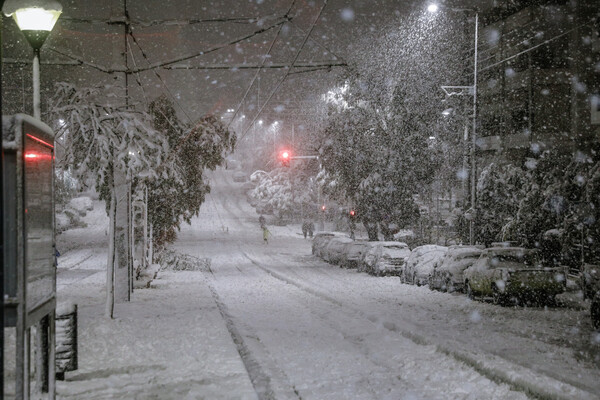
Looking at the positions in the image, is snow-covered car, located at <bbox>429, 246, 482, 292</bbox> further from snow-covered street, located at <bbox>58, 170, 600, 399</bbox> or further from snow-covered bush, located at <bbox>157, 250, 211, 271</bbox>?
snow-covered bush, located at <bbox>157, 250, 211, 271</bbox>

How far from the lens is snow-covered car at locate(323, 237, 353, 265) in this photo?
3273cm

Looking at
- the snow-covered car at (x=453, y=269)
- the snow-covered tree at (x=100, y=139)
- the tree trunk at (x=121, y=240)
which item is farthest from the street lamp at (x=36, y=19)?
the snow-covered car at (x=453, y=269)

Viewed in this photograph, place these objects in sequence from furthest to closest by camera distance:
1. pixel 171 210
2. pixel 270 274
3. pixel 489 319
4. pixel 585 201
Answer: pixel 270 274 → pixel 171 210 → pixel 585 201 → pixel 489 319

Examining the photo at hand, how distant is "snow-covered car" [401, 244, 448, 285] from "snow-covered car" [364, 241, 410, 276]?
223 centimetres

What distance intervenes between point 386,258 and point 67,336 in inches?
778

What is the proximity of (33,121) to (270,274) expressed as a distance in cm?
2291

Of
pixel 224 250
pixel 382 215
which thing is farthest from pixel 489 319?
pixel 224 250

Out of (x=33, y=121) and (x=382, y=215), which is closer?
(x=33, y=121)

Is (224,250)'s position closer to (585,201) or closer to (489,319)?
(585,201)

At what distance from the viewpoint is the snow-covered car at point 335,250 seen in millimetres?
32731

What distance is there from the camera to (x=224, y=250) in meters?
43.3

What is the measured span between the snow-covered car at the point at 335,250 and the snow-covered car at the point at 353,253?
1.84 feet

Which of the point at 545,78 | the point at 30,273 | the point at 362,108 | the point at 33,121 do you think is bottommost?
the point at 30,273

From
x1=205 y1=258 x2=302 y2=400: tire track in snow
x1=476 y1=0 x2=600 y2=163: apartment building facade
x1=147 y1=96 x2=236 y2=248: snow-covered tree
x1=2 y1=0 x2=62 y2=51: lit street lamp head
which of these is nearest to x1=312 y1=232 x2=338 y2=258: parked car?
x1=147 y1=96 x2=236 y2=248: snow-covered tree
